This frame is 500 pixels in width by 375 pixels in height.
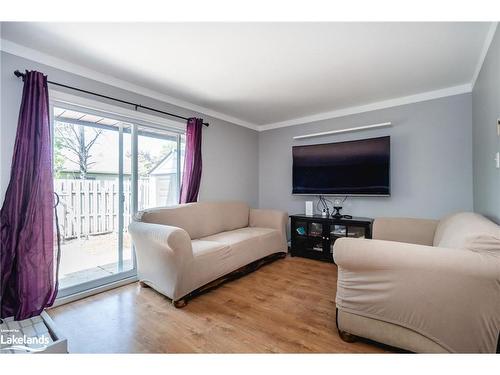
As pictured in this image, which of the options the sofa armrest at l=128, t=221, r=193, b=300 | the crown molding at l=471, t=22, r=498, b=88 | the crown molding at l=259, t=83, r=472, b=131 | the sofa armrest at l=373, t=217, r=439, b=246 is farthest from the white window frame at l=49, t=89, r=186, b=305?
the crown molding at l=471, t=22, r=498, b=88

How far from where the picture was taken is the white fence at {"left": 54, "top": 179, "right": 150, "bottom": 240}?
7.43 feet

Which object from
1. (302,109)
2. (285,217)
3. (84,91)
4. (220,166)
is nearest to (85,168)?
(84,91)

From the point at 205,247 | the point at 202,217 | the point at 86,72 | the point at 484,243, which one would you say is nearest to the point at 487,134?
the point at 484,243

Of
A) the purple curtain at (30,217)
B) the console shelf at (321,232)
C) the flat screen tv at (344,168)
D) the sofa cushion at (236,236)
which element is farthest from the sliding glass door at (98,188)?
the flat screen tv at (344,168)

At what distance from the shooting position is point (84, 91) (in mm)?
2229

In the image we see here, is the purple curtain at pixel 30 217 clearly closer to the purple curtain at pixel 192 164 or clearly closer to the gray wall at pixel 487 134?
the purple curtain at pixel 192 164

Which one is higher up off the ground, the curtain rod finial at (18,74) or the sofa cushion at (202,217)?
the curtain rod finial at (18,74)

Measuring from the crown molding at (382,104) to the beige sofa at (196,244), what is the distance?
1.69 m

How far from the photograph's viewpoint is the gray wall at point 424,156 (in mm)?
2699

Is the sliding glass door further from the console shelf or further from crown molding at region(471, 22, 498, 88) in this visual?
crown molding at region(471, 22, 498, 88)

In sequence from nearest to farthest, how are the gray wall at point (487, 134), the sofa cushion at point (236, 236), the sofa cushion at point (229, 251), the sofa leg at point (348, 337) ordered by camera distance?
1. the sofa leg at point (348, 337)
2. the gray wall at point (487, 134)
3. the sofa cushion at point (229, 251)
4. the sofa cushion at point (236, 236)

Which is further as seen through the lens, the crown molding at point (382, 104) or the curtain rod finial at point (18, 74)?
the crown molding at point (382, 104)
